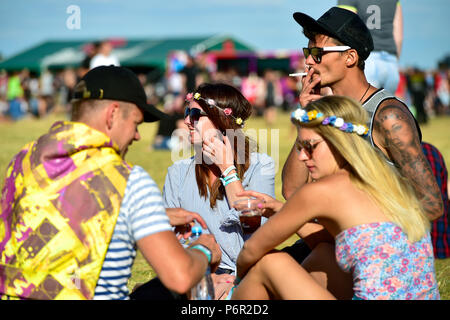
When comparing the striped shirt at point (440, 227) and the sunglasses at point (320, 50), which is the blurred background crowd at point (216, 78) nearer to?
the striped shirt at point (440, 227)

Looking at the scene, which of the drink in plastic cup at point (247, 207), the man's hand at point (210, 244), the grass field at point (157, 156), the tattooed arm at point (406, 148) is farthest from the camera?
the grass field at point (157, 156)

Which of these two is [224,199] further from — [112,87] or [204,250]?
[112,87]

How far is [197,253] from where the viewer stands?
2.82 meters

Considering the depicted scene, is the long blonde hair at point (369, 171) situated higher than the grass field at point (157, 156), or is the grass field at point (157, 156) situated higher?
the long blonde hair at point (369, 171)

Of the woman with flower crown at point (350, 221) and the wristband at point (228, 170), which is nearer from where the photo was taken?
the woman with flower crown at point (350, 221)

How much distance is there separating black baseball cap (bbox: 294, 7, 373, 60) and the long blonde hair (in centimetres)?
112

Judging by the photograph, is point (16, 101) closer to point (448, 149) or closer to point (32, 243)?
point (448, 149)

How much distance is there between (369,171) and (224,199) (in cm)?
126

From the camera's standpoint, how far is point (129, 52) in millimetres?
44875

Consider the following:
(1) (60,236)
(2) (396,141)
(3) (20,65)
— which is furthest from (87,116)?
(3) (20,65)

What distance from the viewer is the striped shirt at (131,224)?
245cm

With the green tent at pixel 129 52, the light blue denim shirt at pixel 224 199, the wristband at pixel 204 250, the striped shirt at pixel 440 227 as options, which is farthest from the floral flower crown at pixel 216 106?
the green tent at pixel 129 52

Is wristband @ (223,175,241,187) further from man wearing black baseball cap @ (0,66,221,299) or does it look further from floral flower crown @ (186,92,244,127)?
man wearing black baseball cap @ (0,66,221,299)

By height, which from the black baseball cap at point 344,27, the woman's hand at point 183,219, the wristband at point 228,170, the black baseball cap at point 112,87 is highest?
the black baseball cap at point 344,27
